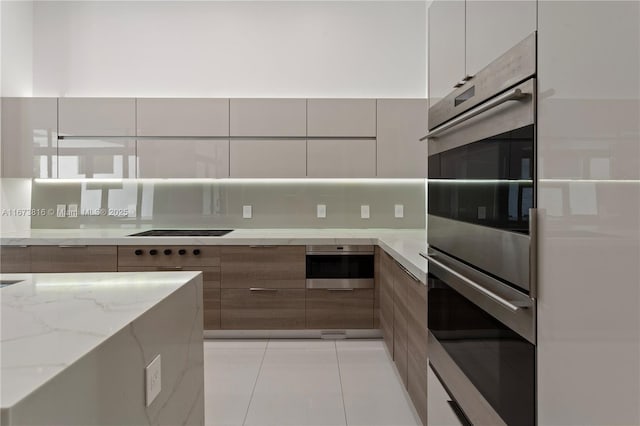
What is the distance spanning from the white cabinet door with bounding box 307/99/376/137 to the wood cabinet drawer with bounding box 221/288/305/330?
1.42 m

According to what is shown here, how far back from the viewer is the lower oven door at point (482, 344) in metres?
1.09

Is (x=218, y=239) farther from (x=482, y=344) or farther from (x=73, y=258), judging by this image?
(x=482, y=344)

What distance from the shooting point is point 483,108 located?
1248 mm

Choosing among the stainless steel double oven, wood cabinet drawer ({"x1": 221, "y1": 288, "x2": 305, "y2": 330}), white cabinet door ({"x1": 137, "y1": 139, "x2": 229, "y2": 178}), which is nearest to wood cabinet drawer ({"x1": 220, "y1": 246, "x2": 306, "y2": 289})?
wood cabinet drawer ({"x1": 221, "y1": 288, "x2": 305, "y2": 330})

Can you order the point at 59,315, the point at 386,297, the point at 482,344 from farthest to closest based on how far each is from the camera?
the point at 386,297
the point at 482,344
the point at 59,315

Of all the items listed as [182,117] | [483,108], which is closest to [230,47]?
[182,117]

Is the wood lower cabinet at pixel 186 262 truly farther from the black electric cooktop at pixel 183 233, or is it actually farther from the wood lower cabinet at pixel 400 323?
the wood lower cabinet at pixel 400 323

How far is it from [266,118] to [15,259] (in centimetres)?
237

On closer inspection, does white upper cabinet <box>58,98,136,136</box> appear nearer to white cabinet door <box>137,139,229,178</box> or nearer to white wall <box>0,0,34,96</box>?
white cabinet door <box>137,139,229,178</box>

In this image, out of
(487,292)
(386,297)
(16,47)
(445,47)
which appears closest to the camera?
(487,292)

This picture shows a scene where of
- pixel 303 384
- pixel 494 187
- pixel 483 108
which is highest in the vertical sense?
pixel 483 108

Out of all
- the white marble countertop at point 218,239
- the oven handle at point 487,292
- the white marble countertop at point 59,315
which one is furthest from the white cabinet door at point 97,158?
the oven handle at point 487,292

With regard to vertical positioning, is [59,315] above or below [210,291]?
above

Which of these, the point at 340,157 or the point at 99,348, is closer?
the point at 99,348
